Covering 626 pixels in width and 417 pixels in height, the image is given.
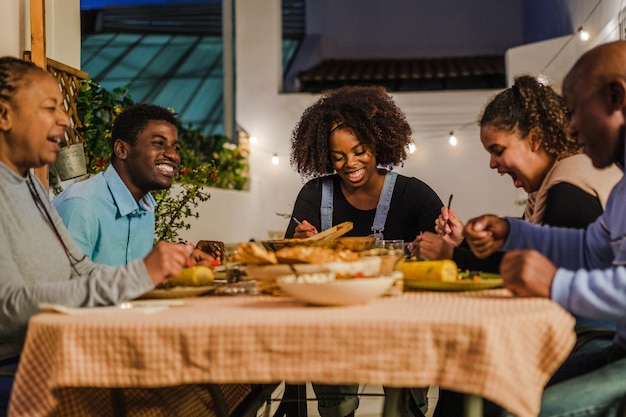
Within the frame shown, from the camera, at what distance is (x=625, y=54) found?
1760 mm

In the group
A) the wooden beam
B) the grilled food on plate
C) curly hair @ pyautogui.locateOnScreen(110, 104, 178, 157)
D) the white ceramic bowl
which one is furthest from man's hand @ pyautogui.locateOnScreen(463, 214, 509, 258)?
the wooden beam

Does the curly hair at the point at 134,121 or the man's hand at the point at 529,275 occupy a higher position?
the curly hair at the point at 134,121

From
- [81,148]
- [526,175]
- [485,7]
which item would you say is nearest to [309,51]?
[485,7]

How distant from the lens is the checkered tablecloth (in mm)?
1350

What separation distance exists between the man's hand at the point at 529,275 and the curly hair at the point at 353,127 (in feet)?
6.03

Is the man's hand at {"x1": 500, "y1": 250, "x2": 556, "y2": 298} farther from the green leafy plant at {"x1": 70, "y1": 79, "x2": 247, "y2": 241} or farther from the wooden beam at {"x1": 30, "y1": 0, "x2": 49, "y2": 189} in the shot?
the green leafy plant at {"x1": 70, "y1": 79, "x2": 247, "y2": 241}

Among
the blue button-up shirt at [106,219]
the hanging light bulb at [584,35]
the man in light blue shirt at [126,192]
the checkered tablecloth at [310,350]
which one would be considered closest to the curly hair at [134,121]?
the man in light blue shirt at [126,192]

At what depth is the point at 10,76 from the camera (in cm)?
189

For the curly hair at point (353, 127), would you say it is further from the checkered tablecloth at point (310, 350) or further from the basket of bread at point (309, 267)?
the checkered tablecloth at point (310, 350)

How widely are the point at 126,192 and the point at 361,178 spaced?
98 centimetres

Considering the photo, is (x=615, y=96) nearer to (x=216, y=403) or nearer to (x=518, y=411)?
(x=518, y=411)

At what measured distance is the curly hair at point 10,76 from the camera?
1.88 m

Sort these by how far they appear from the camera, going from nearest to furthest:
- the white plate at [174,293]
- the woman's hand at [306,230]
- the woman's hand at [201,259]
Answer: the white plate at [174,293]
the woman's hand at [201,259]
the woman's hand at [306,230]

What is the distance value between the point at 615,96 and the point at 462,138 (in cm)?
946
